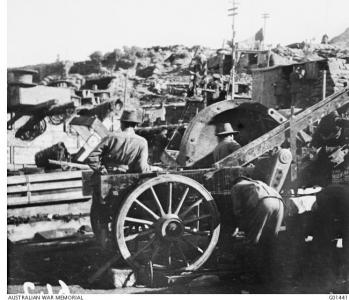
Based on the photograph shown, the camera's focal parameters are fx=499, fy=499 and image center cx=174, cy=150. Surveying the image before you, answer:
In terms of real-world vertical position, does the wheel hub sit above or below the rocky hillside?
below

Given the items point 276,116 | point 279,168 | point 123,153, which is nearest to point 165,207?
point 123,153

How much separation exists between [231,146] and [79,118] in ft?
58.8

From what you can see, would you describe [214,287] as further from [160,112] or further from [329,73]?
[160,112]

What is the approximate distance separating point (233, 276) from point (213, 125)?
11.3 ft

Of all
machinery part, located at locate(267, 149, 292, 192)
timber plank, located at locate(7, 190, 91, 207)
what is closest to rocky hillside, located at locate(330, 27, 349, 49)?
timber plank, located at locate(7, 190, 91, 207)

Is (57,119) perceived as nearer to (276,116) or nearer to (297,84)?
(297,84)

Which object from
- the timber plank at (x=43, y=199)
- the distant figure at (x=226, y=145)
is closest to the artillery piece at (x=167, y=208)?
the distant figure at (x=226, y=145)

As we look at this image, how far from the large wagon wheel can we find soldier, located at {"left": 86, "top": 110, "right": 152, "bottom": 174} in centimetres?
50

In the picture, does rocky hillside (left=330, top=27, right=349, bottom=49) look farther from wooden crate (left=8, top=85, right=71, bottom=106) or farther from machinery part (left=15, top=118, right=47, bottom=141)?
machinery part (left=15, top=118, right=47, bottom=141)

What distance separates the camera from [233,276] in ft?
21.5

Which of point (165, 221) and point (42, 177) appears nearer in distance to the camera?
point (165, 221)

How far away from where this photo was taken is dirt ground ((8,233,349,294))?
20.0ft

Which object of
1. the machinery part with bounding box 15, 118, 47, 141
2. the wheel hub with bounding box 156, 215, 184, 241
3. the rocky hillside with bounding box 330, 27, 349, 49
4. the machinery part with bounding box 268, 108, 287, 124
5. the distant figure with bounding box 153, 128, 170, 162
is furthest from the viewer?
the rocky hillside with bounding box 330, 27, 349, 49

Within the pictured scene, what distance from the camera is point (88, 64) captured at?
75062 millimetres
